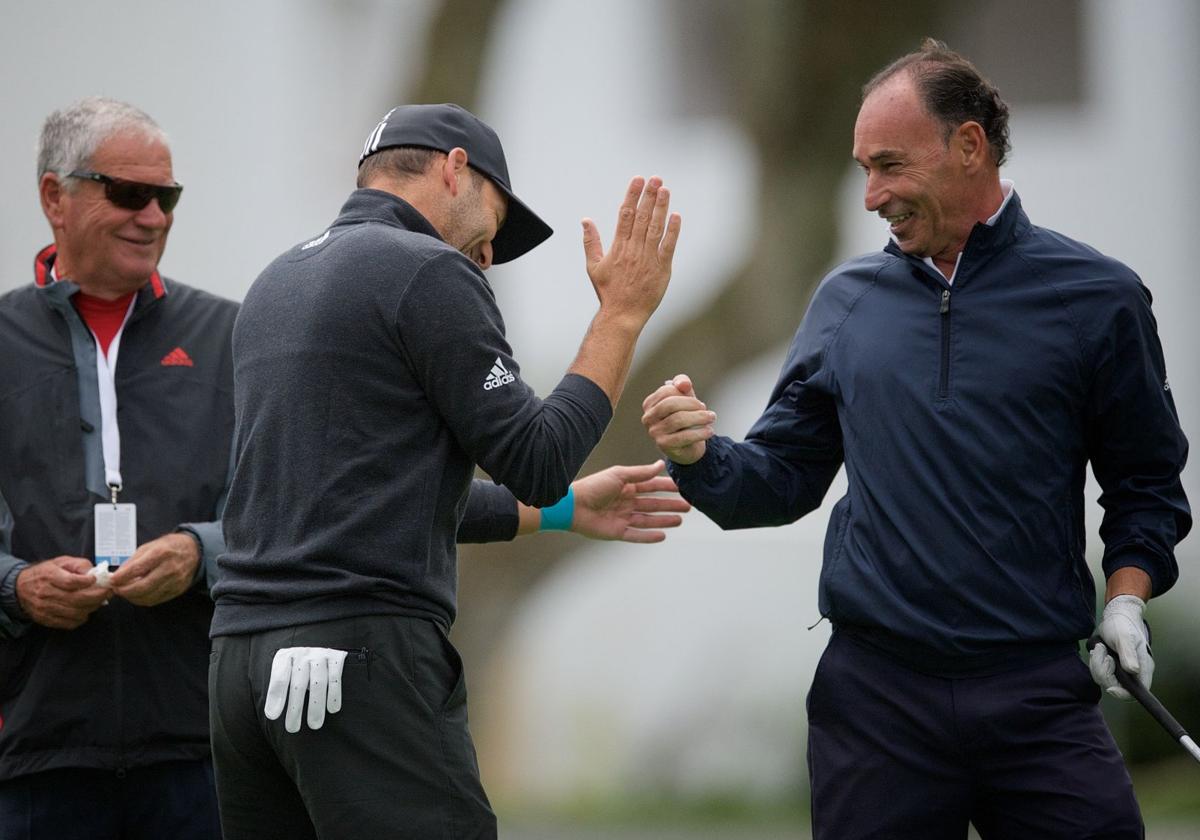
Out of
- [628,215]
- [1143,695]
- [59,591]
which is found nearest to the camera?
[628,215]

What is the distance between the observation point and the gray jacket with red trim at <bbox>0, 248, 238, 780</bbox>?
279 cm

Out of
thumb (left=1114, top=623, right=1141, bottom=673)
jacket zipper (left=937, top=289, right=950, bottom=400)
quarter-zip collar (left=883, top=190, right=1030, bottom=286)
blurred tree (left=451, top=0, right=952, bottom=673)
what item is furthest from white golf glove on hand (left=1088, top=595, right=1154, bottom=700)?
blurred tree (left=451, top=0, right=952, bottom=673)

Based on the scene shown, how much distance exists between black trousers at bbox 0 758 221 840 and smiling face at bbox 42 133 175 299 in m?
0.95

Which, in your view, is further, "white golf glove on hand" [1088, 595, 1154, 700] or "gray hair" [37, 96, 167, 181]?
"gray hair" [37, 96, 167, 181]

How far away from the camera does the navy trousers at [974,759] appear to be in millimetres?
2447

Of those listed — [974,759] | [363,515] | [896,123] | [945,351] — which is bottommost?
[974,759]

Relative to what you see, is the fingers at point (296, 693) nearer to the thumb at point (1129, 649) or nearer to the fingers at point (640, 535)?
the fingers at point (640, 535)

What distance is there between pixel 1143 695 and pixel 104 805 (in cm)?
189

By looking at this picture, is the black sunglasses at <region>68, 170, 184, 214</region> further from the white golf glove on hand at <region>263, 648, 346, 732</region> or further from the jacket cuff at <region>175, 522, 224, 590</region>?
the white golf glove on hand at <region>263, 648, 346, 732</region>

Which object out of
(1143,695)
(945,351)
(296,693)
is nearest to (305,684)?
(296,693)

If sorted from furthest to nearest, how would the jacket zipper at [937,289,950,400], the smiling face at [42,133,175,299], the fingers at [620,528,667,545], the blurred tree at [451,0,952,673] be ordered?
the blurred tree at [451,0,952,673] < the fingers at [620,528,667,545] < the smiling face at [42,133,175,299] < the jacket zipper at [937,289,950,400]

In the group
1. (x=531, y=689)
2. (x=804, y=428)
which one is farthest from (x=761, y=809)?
(x=804, y=428)

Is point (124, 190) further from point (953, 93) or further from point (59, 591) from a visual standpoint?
point (953, 93)

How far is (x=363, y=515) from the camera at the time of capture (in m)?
2.20
